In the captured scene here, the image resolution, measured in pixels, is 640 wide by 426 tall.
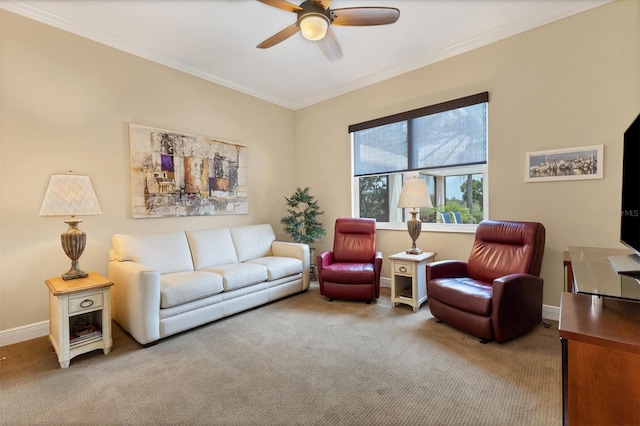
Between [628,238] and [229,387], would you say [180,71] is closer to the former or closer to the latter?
[229,387]

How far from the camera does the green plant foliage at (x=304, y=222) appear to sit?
4582mm

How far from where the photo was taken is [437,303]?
9.16 ft

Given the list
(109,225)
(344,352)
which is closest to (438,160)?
(344,352)

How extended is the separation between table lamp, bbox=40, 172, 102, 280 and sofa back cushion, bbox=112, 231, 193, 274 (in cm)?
43

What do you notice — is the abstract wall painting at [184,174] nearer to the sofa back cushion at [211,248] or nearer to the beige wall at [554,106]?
the sofa back cushion at [211,248]

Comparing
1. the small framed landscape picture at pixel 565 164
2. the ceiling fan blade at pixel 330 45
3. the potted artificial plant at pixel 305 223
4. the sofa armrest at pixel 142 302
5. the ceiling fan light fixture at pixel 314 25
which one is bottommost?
the sofa armrest at pixel 142 302

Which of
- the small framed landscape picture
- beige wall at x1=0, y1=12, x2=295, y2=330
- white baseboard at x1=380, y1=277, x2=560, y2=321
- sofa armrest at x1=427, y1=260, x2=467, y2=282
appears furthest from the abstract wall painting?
white baseboard at x1=380, y1=277, x2=560, y2=321

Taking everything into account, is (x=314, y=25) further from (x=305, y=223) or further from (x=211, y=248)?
(x=305, y=223)

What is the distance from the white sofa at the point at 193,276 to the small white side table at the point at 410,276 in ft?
3.97

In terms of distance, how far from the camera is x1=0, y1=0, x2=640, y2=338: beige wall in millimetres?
2553

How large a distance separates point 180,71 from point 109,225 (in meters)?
2.05

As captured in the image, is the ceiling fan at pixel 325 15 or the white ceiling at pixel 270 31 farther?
the white ceiling at pixel 270 31

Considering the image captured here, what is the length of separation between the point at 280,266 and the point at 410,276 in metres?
1.54

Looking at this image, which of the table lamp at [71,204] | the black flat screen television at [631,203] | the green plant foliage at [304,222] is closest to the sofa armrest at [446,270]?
the black flat screen television at [631,203]
